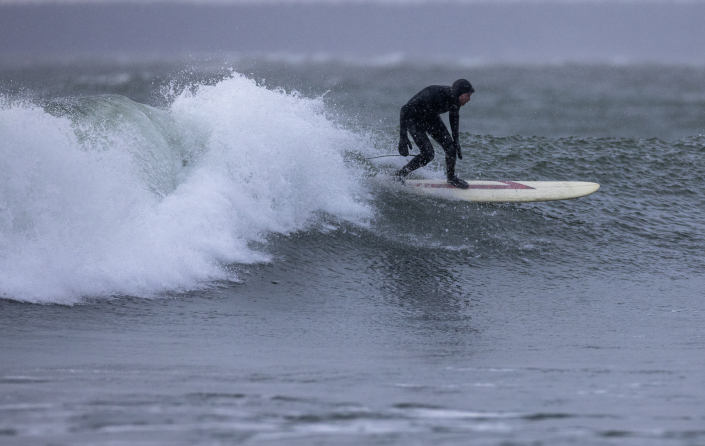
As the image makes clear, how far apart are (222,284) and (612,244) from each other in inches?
175

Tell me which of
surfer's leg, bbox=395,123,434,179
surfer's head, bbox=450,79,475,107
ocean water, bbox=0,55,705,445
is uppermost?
surfer's head, bbox=450,79,475,107

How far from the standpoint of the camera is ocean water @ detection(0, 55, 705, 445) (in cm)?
310

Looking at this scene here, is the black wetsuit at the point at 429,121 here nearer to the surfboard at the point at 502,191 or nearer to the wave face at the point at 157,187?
the surfboard at the point at 502,191

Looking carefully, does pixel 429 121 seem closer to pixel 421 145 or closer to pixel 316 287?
pixel 421 145

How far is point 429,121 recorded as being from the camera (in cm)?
834

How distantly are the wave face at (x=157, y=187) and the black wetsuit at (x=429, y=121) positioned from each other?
98 centimetres

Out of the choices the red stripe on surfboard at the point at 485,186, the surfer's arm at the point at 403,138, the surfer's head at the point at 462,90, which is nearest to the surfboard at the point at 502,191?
the red stripe on surfboard at the point at 485,186

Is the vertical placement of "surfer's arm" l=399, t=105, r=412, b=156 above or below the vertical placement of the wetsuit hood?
below

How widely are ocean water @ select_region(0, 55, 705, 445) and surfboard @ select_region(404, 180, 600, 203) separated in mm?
198

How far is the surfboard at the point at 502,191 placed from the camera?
8641mm

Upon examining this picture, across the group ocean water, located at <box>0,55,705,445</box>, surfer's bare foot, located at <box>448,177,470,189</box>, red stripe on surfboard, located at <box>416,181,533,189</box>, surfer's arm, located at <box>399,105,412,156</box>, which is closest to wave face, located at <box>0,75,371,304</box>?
ocean water, located at <box>0,55,705,445</box>

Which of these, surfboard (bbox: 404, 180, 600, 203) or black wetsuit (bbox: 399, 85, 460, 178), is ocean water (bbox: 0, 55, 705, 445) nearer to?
surfboard (bbox: 404, 180, 600, 203)

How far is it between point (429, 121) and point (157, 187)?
126 inches

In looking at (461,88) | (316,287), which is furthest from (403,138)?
(316,287)
